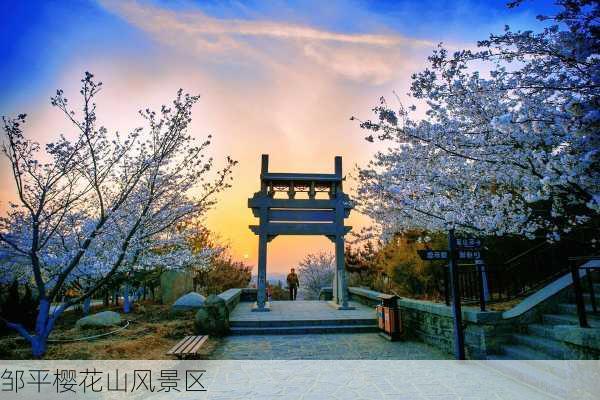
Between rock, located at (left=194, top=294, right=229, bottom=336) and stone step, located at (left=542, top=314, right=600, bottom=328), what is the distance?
24.2 ft

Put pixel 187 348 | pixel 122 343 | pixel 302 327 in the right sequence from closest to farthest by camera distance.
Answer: pixel 187 348, pixel 122 343, pixel 302 327

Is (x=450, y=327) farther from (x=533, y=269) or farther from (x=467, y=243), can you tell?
(x=533, y=269)

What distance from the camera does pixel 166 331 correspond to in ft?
29.8

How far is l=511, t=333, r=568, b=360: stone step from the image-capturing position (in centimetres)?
516

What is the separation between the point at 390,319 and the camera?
8586 mm

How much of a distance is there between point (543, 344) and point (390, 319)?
356 centimetres

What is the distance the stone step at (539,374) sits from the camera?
4484 millimetres

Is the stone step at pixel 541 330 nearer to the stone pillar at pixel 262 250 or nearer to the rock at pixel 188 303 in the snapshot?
the stone pillar at pixel 262 250

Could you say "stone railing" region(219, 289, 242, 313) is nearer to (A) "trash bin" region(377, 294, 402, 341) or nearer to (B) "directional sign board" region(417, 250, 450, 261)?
(A) "trash bin" region(377, 294, 402, 341)

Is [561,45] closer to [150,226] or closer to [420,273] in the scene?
[150,226]

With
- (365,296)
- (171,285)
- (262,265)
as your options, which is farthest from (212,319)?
(171,285)

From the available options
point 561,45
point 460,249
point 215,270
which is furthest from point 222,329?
point 215,270

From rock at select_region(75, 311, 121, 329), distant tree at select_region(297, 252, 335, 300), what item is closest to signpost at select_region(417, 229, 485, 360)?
rock at select_region(75, 311, 121, 329)

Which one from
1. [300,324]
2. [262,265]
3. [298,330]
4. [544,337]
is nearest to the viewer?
[544,337]
